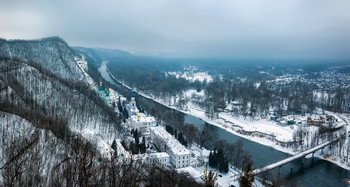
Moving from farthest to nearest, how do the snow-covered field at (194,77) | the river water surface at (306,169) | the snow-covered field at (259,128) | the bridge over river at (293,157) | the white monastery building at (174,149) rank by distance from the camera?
the snow-covered field at (194,77)
the snow-covered field at (259,128)
the white monastery building at (174,149)
the river water surface at (306,169)
the bridge over river at (293,157)

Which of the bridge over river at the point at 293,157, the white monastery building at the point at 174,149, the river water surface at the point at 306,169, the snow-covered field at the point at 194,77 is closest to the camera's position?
the bridge over river at the point at 293,157

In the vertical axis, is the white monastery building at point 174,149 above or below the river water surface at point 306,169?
above

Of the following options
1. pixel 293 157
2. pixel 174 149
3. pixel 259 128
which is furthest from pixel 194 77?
pixel 174 149

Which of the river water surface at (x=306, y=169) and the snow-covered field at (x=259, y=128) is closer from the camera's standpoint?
the river water surface at (x=306, y=169)

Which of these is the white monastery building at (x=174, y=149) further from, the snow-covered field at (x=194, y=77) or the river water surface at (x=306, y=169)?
the snow-covered field at (x=194, y=77)

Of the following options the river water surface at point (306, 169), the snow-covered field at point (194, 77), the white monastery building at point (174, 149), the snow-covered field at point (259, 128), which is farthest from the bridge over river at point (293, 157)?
the snow-covered field at point (194, 77)

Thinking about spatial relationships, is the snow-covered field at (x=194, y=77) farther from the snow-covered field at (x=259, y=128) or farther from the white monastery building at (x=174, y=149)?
the white monastery building at (x=174, y=149)

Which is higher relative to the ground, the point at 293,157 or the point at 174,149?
the point at 174,149

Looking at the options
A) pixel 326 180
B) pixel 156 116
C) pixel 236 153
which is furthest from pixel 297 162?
pixel 156 116

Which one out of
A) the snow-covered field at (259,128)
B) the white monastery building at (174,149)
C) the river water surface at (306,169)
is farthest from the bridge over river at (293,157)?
the white monastery building at (174,149)

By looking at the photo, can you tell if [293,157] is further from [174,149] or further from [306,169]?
[174,149]

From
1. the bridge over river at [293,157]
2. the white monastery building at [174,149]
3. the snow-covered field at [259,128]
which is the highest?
the white monastery building at [174,149]

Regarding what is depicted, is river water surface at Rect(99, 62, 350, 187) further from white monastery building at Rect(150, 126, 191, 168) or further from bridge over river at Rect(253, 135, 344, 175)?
white monastery building at Rect(150, 126, 191, 168)
